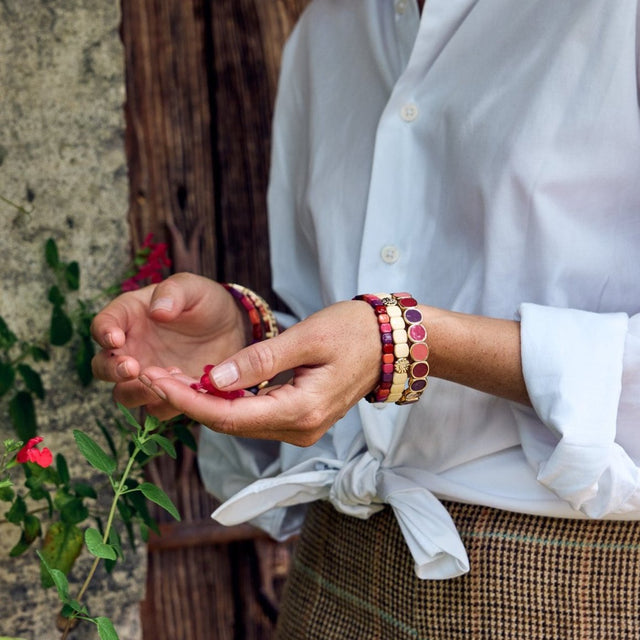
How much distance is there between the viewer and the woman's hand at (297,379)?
792mm

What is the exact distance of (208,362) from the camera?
1.14 metres

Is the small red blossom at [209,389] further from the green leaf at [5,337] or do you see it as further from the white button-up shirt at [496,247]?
the green leaf at [5,337]

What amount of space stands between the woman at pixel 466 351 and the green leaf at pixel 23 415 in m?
0.30

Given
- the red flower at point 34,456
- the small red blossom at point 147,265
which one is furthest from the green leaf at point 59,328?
the red flower at point 34,456

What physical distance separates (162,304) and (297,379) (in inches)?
8.6

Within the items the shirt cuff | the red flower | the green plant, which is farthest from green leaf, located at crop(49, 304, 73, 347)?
the shirt cuff

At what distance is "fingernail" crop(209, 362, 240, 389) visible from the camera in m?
0.79

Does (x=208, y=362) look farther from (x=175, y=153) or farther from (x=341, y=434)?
(x=175, y=153)

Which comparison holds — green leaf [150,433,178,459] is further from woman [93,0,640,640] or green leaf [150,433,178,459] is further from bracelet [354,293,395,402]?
bracelet [354,293,395,402]

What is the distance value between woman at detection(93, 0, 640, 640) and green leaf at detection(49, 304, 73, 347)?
26 cm

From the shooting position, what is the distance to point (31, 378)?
130cm

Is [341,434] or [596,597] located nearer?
[596,597]

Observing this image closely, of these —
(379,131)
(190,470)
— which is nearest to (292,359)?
(379,131)

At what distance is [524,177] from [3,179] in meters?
0.80
